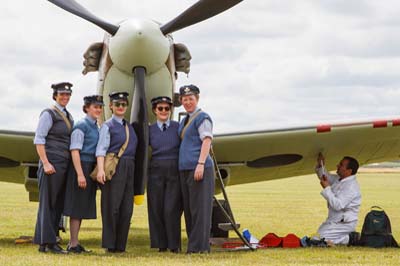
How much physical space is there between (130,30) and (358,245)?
4.43m

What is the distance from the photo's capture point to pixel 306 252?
8.97m

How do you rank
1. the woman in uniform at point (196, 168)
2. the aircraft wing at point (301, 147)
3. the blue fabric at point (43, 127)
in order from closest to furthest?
the blue fabric at point (43, 127), the woman in uniform at point (196, 168), the aircraft wing at point (301, 147)

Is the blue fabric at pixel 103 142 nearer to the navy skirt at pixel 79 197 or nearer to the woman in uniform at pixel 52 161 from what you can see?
the navy skirt at pixel 79 197

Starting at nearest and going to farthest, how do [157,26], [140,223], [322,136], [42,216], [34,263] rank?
1. [34,263]
2. [42,216]
3. [157,26]
4. [322,136]
5. [140,223]

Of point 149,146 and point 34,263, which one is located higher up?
point 149,146

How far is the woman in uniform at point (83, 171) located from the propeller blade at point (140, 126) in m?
0.58

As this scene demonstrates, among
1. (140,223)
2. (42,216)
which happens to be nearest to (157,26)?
(42,216)

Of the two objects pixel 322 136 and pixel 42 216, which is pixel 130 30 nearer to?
pixel 42 216

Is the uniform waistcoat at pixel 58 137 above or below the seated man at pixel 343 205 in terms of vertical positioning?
above

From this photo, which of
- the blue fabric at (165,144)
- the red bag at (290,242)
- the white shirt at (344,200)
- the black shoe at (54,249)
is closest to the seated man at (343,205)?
the white shirt at (344,200)

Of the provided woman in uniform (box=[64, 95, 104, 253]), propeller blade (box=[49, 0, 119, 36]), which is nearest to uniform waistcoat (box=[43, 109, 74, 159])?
woman in uniform (box=[64, 95, 104, 253])

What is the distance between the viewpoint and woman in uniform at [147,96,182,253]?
866 cm

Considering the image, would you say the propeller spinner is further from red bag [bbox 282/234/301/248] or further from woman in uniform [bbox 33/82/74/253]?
red bag [bbox 282/234/301/248]

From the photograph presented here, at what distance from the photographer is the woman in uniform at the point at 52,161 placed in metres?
8.26
